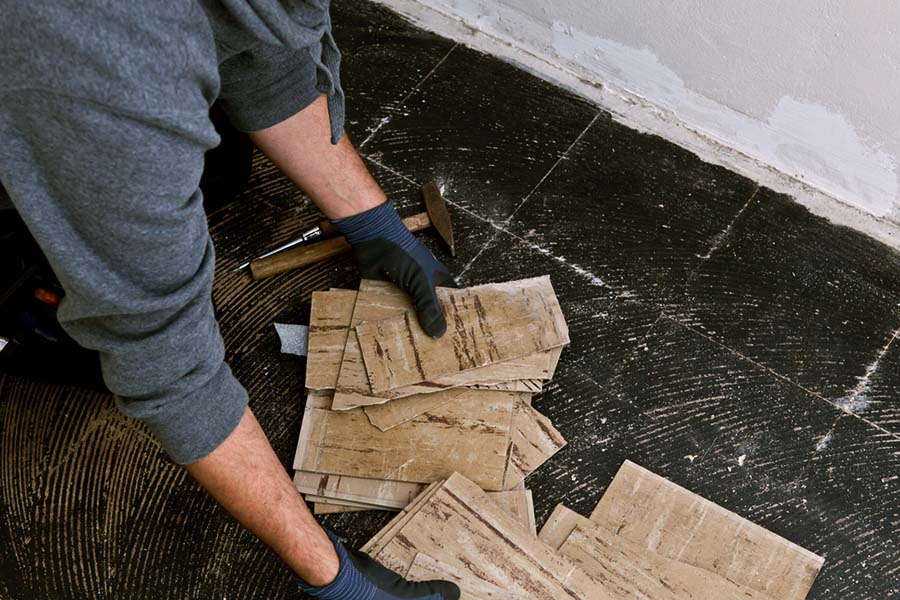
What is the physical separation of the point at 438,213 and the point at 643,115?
2.45ft

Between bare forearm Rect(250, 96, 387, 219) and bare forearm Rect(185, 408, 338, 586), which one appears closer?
bare forearm Rect(185, 408, 338, 586)

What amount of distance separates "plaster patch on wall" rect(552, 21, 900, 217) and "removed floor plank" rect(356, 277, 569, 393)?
31.5 inches

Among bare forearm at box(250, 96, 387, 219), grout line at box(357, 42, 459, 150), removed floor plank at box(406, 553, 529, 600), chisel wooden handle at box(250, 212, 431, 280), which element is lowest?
removed floor plank at box(406, 553, 529, 600)

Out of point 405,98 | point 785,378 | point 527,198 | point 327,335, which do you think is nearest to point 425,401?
point 327,335

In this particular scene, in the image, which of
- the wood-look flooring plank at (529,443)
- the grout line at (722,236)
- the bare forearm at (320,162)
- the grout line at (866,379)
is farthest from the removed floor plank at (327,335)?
the grout line at (866,379)

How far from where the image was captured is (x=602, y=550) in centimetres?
180

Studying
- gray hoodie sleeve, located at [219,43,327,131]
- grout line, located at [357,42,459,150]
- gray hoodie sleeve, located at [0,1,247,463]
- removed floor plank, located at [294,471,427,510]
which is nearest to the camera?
gray hoodie sleeve, located at [0,1,247,463]

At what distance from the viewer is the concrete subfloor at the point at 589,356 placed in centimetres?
190

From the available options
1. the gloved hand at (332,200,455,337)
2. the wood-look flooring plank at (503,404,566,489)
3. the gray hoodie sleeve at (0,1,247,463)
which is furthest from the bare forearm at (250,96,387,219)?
the gray hoodie sleeve at (0,1,247,463)

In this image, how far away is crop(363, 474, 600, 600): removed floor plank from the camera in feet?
5.71

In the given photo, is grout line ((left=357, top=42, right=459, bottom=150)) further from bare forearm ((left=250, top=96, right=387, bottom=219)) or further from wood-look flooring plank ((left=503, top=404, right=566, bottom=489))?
wood-look flooring plank ((left=503, top=404, right=566, bottom=489))

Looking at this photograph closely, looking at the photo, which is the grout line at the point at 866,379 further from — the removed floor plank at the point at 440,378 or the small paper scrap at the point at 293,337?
the small paper scrap at the point at 293,337

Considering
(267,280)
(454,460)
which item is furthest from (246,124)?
(454,460)

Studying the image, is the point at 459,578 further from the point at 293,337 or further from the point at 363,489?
the point at 293,337
